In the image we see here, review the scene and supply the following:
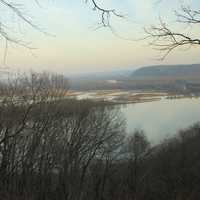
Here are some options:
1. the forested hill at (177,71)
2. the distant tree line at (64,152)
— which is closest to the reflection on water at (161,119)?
the distant tree line at (64,152)

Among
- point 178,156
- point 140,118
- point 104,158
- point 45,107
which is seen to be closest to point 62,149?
point 45,107

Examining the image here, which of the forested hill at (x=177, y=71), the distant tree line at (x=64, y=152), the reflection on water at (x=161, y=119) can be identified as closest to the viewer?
the distant tree line at (x=64, y=152)

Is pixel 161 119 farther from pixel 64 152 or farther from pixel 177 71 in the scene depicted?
pixel 177 71

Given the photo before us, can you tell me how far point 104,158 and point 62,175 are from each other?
5.04 meters

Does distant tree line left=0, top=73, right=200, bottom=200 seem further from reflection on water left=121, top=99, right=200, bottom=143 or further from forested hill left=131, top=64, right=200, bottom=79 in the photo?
forested hill left=131, top=64, right=200, bottom=79

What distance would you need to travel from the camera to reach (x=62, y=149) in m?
18.0

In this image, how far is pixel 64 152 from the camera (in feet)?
59.2

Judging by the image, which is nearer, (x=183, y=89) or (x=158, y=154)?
(x=158, y=154)

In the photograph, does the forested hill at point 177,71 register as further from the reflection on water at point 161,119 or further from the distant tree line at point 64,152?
the distant tree line at point 64,152

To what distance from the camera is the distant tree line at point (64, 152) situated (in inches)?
580

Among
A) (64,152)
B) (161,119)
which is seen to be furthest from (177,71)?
(64,152)

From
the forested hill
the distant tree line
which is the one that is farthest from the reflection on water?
the forested hill

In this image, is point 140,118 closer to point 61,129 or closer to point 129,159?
point 129,159

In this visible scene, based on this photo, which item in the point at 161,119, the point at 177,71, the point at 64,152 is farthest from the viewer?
the point at 177,71
